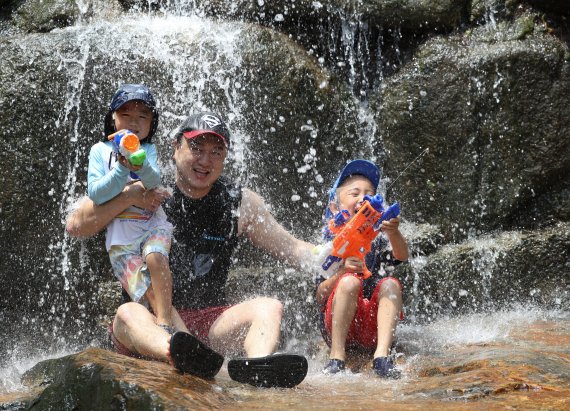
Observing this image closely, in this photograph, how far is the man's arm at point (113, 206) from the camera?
156 inches

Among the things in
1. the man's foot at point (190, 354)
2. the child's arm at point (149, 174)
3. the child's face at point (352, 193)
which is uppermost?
the child's arm at point (149, 174)

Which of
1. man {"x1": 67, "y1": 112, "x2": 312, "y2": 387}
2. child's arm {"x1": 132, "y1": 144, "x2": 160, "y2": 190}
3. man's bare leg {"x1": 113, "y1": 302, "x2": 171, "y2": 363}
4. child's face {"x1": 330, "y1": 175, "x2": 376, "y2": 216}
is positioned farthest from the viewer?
child's face {"x1": 330, "y1": 175, "x2": 376, "y2": 216}

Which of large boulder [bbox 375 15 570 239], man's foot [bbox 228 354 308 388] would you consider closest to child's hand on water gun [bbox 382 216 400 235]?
man's foot [bbox 228 354 308 388]

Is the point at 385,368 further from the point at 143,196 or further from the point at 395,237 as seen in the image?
the point at 143,196

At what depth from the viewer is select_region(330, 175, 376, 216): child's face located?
4.42m

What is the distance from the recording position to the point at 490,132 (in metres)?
6.36

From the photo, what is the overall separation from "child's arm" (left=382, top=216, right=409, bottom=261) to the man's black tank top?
81 centimetres

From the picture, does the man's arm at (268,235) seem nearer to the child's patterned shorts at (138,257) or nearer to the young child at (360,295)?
the young child at (360,295)

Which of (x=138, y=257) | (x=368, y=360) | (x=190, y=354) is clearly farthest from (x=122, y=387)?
(x=368, y=360)

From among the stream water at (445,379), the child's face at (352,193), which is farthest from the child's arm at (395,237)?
the stream water at (445,379)

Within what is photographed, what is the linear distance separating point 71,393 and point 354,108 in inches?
157

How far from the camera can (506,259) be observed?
5957mm

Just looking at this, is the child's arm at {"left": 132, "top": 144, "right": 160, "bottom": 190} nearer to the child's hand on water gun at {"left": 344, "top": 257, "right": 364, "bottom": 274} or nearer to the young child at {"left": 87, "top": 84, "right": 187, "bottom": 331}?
the young child at {"left": 87, "top": 84, "right": 187, "bottom": 331}

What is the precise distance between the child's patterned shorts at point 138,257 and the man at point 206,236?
Result: 142 millimetres
